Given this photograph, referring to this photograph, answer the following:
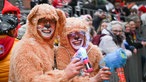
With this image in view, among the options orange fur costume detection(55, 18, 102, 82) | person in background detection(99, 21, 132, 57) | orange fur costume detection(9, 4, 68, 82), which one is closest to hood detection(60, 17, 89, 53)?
orange fur costume detection(55, 18, 102, 82)

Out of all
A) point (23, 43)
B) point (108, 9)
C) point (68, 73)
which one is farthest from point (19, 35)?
point (108, 9)

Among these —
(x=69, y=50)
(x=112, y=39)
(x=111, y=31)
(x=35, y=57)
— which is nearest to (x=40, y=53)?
(x=35, y=57)

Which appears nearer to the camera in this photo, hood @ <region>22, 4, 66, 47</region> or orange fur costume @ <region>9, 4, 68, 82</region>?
orange fur costume @ <region>9, 4, 68, 82</region>

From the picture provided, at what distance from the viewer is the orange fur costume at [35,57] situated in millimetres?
3520

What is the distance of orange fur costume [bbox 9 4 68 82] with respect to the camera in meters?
3.52

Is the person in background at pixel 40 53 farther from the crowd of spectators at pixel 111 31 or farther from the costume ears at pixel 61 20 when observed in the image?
the crowd of spectators at pixel 111 31

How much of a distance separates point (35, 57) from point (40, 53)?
0.10 meters

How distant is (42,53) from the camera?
3682 millimetres

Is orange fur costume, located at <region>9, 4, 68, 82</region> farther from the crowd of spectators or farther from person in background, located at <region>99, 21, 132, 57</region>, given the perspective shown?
person in background, located at <region>99, 21, 132, 57</region>

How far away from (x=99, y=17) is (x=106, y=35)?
428cm

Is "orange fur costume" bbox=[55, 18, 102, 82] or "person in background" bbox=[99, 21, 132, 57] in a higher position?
"orange fur costume" bbox=[55, 18, 102, 82]

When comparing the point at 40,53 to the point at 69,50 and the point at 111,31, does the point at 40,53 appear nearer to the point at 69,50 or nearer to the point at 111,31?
the point at 69,50

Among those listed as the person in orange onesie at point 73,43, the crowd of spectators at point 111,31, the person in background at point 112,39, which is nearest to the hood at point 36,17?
the person in orange onesie at point 73,43

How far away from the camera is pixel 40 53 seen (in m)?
3.67
